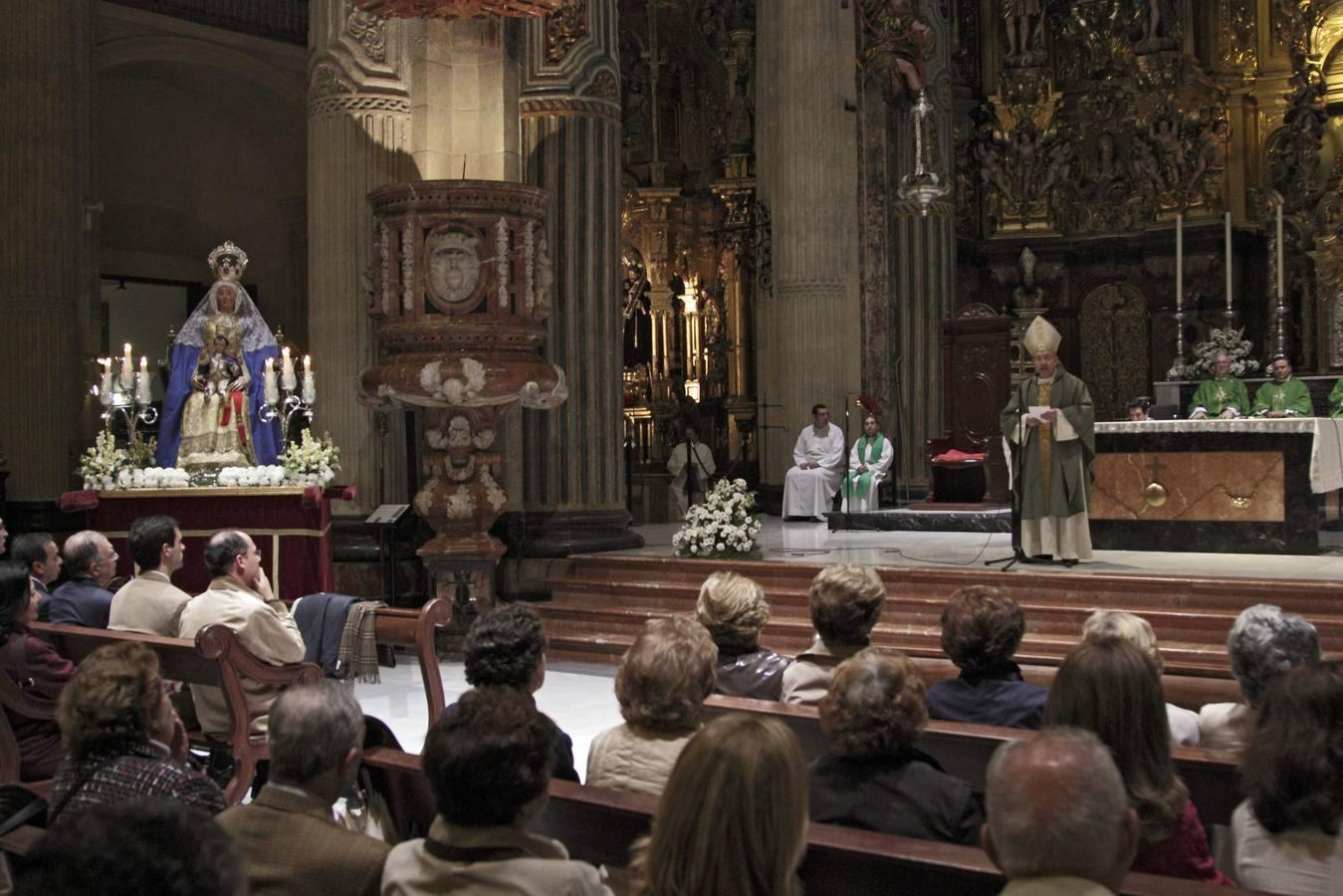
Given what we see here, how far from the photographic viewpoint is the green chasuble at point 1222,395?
53.3ft

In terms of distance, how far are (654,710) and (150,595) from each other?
11.8 ft

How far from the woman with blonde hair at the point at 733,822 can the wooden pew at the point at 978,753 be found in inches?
47.4

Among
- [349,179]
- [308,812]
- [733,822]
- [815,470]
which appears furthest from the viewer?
[815,470]

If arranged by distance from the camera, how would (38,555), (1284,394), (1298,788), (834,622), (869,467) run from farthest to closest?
(869,467)
(1284,394)
(38,555)
(834,622)
(1298,788)

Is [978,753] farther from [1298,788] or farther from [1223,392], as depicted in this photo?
[1223,392]

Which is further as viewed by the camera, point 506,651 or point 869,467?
point 869,467

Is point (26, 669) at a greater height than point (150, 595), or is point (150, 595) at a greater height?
point (150, 595)

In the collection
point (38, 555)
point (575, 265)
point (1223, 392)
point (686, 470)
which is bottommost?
point (38, 555)

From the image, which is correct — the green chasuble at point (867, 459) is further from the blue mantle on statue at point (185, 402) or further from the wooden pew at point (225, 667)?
the wooden pew at point (225, 667)

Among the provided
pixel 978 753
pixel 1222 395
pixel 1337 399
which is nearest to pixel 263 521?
pixel 978 753

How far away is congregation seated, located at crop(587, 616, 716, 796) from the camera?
3.81 m

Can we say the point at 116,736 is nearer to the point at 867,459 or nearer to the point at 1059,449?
the point at 1059,449

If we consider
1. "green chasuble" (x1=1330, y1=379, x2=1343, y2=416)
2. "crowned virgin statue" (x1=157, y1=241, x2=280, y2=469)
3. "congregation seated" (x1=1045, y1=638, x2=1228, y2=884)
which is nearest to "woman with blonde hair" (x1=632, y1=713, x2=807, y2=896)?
"congregation seated" (x1=1045, y1=638, x2=1228, y2=884)

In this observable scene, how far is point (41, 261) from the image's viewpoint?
15.0 meters
